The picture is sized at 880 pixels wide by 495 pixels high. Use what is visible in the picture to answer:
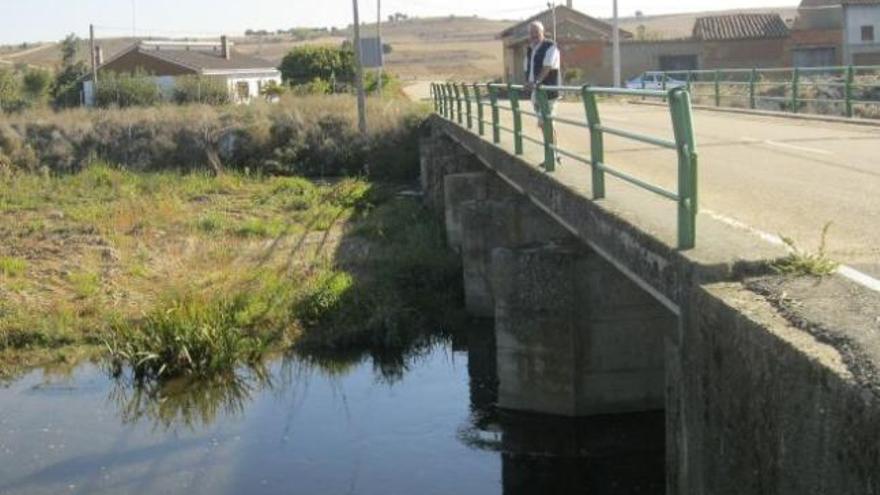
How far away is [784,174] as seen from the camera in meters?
12.1

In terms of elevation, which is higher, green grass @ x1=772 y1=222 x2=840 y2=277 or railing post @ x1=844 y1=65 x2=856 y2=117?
railing post @ x1=844 y1=65 x2=856 y2=117

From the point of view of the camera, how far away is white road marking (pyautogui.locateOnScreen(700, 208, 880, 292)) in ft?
19.4

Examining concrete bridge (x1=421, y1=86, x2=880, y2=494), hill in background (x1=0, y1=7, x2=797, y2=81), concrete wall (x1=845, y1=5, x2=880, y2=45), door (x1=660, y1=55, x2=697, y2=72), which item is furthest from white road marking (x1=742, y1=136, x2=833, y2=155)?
hill in background (x1=0, y1=7, x2=797, y2=81)

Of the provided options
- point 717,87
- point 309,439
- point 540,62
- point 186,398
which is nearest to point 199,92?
point 717,87

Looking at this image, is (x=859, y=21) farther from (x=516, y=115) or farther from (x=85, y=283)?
(x=516, y=115)

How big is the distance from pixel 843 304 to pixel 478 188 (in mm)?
16298

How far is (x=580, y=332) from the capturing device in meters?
12.9

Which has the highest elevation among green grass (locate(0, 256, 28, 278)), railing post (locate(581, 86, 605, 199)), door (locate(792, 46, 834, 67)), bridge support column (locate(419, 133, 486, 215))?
door (locate(792, 46, 834, 67))

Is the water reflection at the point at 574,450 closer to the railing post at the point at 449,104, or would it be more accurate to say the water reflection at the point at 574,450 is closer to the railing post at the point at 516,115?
the railing post at the point at 516,115

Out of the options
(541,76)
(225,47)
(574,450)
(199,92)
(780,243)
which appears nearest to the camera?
(780,243)

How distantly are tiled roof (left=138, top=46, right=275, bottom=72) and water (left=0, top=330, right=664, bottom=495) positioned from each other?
52.7 meters

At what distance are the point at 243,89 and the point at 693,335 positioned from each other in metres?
60.4

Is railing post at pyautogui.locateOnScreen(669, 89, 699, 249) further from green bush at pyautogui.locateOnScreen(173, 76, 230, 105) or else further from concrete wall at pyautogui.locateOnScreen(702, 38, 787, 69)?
concrete wall at pyautogui.locateOnScreen(702, 38, 787, 69)

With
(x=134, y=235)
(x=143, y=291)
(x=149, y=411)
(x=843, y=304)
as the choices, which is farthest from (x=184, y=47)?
(x=843, y=304)
